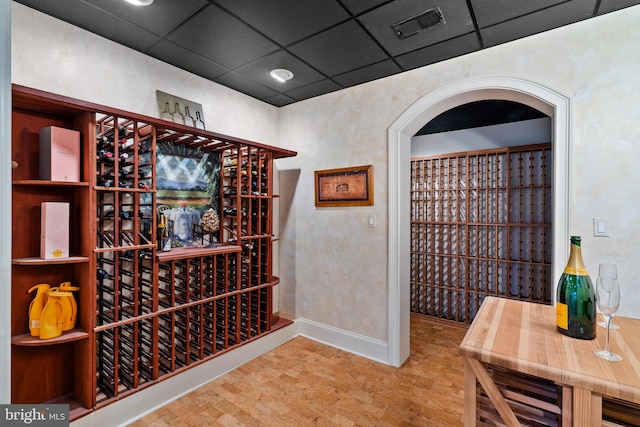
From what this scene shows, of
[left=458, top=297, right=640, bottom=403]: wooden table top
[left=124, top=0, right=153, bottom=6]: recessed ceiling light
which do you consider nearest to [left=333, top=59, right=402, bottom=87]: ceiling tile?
→ [left=124, top=0, right=153, bottom=6]: recessed ceiling light

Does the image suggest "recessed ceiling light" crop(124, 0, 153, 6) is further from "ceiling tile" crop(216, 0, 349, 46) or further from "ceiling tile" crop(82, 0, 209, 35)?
"ceiling tile" crop(216, 0, 349, 46)

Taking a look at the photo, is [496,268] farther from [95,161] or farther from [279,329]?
[95,161]

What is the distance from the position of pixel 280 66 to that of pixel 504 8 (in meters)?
1.70

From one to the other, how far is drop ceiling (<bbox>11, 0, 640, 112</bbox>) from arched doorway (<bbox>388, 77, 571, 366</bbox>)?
13.0 inches

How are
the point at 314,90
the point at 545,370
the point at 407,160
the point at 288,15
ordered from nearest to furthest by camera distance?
the point at 545,370
the point at 288,15
the point at 407,160
the point at 314,90

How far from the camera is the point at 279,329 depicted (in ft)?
10.1

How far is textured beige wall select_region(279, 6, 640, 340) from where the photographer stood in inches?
72.9

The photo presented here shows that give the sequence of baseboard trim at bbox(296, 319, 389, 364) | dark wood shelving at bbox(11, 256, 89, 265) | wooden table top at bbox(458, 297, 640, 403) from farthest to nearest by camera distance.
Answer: baseboard trim at bbox(296, 319, 389, 364), dark wood shelving at bbox(11, 256, 89, 265), wooden table top at bbox(458, 297, 640, 403)

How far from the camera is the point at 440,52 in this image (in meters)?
2.34

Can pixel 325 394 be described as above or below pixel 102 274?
below

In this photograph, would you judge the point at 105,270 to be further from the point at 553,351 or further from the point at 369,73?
the point at 369,73

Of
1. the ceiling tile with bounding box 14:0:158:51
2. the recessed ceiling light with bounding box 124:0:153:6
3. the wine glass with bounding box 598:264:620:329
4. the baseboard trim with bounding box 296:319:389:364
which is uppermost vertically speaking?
the ceiling tile with bounding box 14:0:158:51

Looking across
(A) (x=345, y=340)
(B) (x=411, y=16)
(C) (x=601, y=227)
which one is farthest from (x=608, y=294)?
(A) (x=345, y=340)

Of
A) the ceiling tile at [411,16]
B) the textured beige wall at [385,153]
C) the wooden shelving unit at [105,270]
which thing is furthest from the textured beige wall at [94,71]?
the ceiling tile at [411,16]
